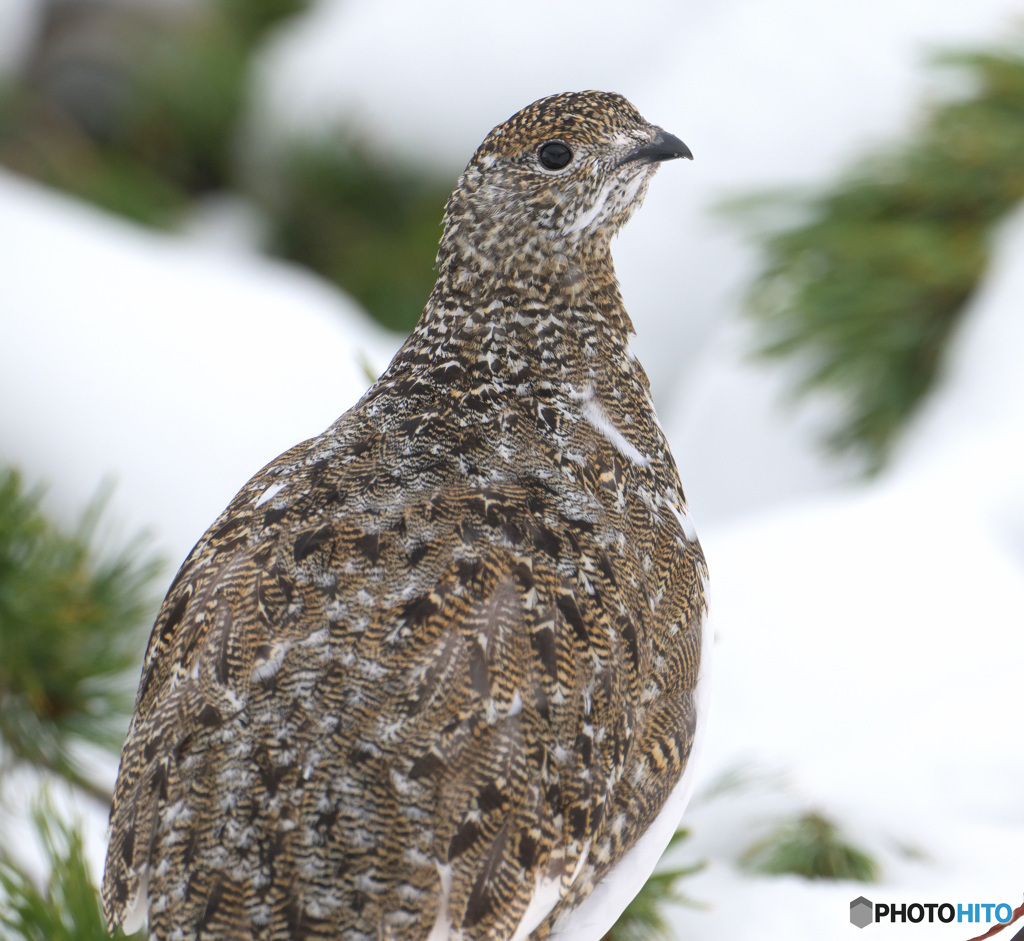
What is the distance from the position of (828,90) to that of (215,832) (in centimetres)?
265

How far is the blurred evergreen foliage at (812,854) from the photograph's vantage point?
1.21 metres

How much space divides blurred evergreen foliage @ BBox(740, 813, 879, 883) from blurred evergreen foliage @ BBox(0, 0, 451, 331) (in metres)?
2.78

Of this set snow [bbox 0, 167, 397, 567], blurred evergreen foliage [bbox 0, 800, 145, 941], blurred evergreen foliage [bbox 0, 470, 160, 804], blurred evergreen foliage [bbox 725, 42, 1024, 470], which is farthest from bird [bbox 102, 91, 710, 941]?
blurred evergreen foliage [bbox 725, 42, 1024, 470]

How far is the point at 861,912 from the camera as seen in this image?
110cm

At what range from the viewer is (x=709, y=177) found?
301 centimetres

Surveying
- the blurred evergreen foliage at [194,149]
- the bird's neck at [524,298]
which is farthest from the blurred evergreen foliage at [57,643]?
the blurred evergreen foliage at [194,149]

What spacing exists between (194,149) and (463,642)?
4.33 meters

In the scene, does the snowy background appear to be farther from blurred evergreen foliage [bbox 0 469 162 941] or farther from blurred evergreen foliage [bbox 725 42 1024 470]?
blurred evergreen foliage [bbox 0 469 162 941]

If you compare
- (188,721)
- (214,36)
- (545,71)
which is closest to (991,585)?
(188,721)

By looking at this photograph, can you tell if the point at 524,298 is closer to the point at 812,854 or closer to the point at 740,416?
the point at 812,854

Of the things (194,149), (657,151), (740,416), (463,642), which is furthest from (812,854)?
(194,149)

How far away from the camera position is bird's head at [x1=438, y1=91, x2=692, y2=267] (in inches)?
40.2

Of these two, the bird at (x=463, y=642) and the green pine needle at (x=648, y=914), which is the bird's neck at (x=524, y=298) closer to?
the bird at (x=463, y=642)

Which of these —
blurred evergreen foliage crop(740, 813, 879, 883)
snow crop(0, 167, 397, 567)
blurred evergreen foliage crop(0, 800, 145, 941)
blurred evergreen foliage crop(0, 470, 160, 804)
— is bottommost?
blurred evergreen foliage crop(0, 800, 145, 941)
